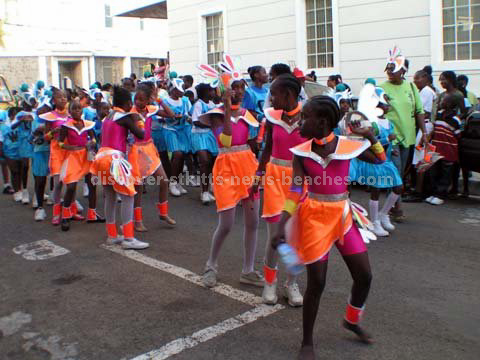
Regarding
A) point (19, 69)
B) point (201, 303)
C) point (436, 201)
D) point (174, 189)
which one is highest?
point (19, 69)

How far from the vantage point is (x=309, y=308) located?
356 cm

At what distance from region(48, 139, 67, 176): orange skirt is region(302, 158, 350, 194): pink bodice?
4.92m

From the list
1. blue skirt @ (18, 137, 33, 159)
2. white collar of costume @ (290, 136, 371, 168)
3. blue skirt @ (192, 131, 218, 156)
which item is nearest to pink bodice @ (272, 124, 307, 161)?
white collar of costume @ (290, 136, 371, 168)

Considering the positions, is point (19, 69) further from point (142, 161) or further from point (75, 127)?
point (142, 161)

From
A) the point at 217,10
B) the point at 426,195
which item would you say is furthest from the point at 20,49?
the point at 426,195

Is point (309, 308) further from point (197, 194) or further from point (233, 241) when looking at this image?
point (197, 194)

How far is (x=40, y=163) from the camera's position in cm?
806

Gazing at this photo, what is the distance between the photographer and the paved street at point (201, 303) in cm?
376

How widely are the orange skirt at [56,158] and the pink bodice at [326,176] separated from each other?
492 cm

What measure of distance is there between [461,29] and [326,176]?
8.74m

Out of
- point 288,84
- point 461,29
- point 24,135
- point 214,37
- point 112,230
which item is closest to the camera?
point 288,84

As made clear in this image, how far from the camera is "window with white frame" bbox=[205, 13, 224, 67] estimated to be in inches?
633

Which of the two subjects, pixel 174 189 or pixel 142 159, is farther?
pixel 174 189

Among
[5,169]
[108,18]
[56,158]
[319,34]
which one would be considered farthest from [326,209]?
[108,18]
